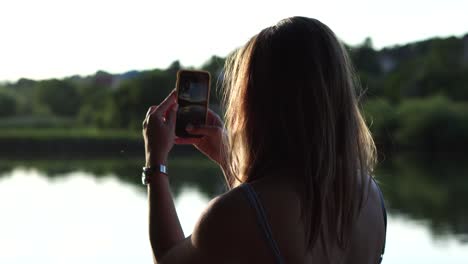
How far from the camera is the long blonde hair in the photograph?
58cm

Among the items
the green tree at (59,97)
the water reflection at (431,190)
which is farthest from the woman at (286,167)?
the green tree at (59,97)

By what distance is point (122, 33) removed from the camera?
16.1ft

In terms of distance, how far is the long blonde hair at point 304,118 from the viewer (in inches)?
22.7

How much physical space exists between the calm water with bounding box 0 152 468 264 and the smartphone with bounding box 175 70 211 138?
3771 millimetres

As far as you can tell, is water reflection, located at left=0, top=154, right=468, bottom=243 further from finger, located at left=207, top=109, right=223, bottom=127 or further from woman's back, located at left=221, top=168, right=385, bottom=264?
woman's back, located at left=221, top=168, right=385, bottom=264

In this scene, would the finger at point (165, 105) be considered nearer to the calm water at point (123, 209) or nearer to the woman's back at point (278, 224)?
the woman's back at point (278, 224)

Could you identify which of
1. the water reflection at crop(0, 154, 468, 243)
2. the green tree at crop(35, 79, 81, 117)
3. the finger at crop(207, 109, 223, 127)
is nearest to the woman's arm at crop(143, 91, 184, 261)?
the finger at crop(207, 109, 223, 127)

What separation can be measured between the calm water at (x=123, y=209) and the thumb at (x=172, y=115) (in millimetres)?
3840

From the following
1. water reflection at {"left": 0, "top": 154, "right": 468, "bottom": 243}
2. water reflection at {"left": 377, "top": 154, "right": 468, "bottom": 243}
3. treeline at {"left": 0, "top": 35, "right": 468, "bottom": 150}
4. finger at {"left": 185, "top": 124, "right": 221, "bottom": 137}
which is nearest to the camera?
finger at {"left": 185, "top": 124, "right": 221, "bottom": 137}

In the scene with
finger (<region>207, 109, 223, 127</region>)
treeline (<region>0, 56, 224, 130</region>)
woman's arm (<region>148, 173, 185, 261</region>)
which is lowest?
treeline (<region>0, 56, 224, 130</region>)

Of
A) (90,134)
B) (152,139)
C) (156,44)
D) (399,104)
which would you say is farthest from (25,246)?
(399,104)

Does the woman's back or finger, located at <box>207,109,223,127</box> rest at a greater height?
finger, located at <box>207,109,223,127</box>

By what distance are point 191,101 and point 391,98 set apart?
56.7 ft

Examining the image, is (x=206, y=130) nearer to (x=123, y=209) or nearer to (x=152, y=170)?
(x=152, y=170)
